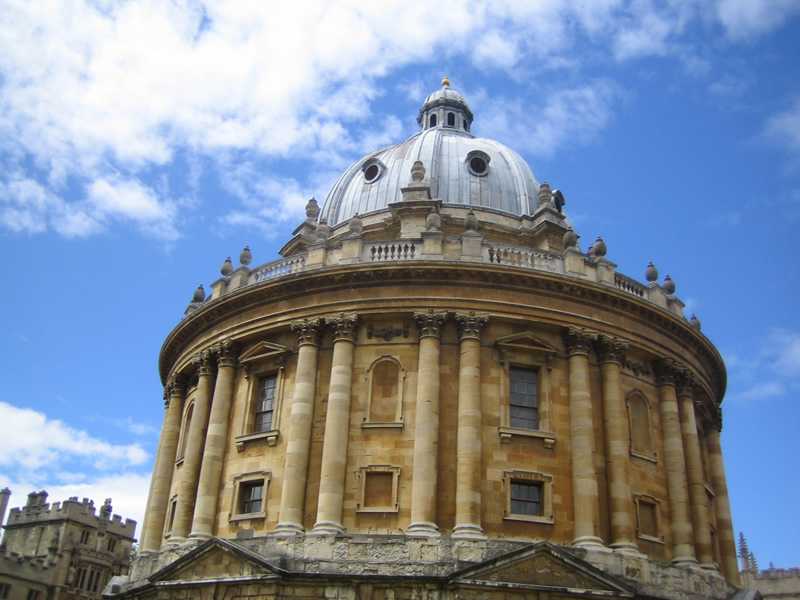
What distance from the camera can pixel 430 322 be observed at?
2889 centimetres

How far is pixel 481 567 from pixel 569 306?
9843 mm

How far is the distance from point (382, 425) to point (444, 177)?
54.5 feet

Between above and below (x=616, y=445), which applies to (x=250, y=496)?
below

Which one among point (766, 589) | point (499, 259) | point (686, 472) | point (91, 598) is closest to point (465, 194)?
point (499, 259)

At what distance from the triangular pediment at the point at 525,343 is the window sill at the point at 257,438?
7964 millimetres

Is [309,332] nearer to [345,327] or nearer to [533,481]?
[345,327]

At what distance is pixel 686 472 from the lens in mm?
31391

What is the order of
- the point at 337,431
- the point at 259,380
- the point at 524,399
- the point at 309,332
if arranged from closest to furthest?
the point at 337,431
the point at 524,399
the point at 309,332
the point at 259,380

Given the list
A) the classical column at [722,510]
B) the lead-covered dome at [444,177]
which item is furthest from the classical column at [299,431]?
the classical column at [722,510]

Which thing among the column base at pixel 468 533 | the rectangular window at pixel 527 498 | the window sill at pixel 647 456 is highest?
the window sill at pixel 647 456

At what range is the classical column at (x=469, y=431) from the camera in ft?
85.4

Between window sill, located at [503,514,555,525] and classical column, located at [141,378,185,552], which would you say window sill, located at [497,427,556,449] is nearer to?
window sill, located at [503,514,555,525]

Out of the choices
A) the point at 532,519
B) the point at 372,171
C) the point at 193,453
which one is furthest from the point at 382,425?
the point at 372,171

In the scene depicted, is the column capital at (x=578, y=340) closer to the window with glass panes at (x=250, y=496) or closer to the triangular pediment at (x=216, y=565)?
the window with glass panes at (x=250, y=496)
